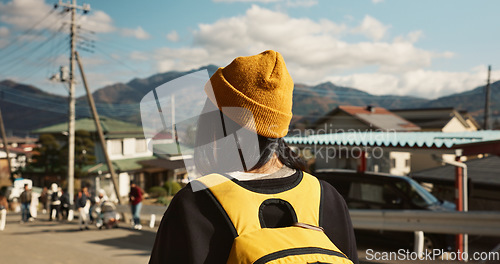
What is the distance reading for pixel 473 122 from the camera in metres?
48.6

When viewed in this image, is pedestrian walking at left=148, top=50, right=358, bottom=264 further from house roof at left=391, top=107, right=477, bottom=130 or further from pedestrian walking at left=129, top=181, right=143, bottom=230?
house roof at left=391, top=107, right=477, bottom=130

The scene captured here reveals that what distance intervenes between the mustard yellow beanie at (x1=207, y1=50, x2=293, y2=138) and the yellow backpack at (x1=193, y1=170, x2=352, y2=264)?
24 centimetres

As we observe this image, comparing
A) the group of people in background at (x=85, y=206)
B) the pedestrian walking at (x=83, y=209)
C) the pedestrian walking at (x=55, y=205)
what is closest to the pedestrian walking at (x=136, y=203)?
the group of people in background at (x=85, y=206)

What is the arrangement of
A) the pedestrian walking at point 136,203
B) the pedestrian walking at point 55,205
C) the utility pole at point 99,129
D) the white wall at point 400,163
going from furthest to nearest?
the white wall at point 400,163
the utility pole at point 99,129
the pedestrian walking at point 55,205
the pedestrian walking at point 136,203

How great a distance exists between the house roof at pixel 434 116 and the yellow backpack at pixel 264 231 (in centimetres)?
4595

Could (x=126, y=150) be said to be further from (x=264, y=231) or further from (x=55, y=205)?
(x=264, y=231)

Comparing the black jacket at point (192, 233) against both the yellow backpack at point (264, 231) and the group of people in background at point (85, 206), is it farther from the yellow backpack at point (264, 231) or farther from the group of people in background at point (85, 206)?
the group of people in background at point (85, 206)

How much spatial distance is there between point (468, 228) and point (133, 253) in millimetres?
5849

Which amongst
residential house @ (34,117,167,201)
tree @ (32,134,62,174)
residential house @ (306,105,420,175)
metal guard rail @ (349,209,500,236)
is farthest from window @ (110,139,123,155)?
metal guard rail @ (349,209,500,236)

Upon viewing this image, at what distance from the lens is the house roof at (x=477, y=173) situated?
14.5 meters

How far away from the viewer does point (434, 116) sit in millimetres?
45500

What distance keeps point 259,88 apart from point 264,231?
0.46 meters

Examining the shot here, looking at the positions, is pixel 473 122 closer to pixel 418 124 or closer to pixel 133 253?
pixel 418 124

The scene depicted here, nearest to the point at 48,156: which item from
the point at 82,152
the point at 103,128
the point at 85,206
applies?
the point at 82,152
